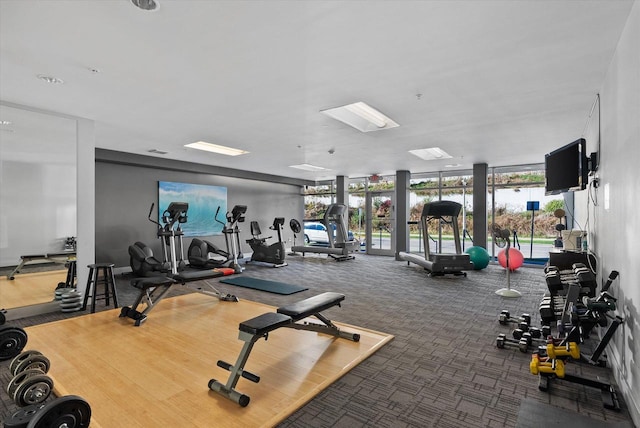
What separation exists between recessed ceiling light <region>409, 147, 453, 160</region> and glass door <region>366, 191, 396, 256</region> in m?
2.90

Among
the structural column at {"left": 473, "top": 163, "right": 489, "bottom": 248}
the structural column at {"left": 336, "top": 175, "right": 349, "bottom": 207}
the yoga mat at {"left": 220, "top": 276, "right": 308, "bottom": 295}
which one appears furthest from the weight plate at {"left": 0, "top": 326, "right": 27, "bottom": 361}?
the structural column at {"left": 336, "top": 175, "right": 349, "bottom": 207}

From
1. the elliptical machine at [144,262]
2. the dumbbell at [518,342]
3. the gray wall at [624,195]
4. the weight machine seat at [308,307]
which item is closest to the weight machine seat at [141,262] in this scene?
the elliptical machine at [144,262]

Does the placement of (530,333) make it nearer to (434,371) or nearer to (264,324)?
(434,371)

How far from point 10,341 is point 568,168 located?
5700 mm

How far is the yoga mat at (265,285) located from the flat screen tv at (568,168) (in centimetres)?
388

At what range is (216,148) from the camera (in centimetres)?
651

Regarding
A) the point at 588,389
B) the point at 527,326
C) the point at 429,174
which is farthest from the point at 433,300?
the point at 429,174

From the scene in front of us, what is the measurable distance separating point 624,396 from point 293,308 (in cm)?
243

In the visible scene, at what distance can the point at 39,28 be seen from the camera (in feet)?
7.57

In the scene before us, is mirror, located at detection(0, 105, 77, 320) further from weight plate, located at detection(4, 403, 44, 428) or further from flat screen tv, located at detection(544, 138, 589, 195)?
flat screen tv, located at detection(544, 138, 589, 195)

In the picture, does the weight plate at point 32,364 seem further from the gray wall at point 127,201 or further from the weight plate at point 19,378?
the gray wall at point 127,201

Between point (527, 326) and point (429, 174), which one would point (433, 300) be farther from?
point (429, 174)

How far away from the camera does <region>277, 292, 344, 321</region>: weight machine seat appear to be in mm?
2758

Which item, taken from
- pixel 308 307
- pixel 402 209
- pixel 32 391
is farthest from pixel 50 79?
pixel 402 209
